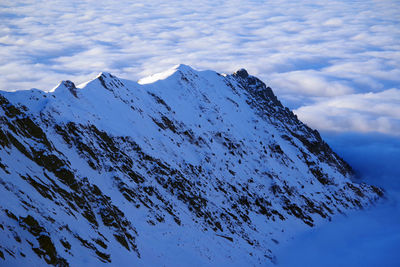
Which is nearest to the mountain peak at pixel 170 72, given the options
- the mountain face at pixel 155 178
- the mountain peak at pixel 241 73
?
the mountain face at pixel 155 178

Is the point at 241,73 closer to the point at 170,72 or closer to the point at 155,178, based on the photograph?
the point at 170,72

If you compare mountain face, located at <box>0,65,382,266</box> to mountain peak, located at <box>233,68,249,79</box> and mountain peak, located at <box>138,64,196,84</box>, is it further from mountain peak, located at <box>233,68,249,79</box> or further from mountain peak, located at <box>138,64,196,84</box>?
mountain peak, located at <box>233,68,249,79</box>

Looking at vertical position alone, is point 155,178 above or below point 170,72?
below

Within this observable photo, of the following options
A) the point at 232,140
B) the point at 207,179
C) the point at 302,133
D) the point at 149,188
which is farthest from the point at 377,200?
the point at 149,188

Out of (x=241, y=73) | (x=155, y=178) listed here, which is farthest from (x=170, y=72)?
(x=155, y=178)

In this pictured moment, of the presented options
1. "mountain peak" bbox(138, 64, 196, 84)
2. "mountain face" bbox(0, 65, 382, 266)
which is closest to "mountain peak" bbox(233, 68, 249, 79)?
"mountain face" bbox(0, 65, 382, 266)

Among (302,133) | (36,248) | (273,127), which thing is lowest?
(36,248)

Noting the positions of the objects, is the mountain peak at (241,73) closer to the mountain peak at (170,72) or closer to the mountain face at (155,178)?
the mountain face at (155,178)

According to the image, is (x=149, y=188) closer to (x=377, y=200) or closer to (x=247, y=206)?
(x=247, y=206)
